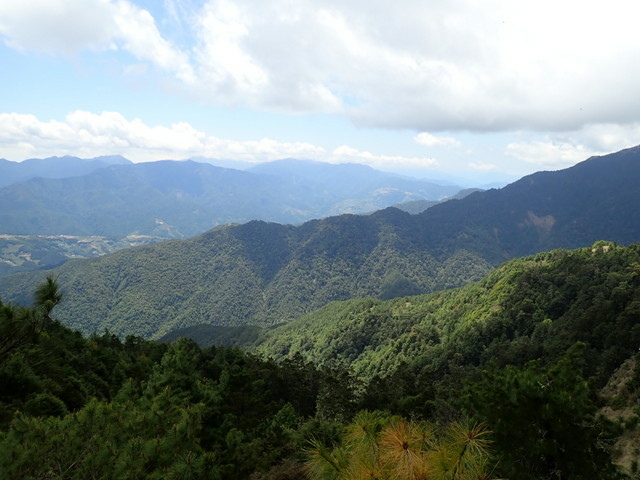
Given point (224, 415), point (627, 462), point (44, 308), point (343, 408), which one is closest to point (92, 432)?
point (44, 308)

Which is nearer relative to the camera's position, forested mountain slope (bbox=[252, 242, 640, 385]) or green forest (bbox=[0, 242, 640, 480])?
green forest (bbox=[0, 242, 640, 480])

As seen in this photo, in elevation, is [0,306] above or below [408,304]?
above

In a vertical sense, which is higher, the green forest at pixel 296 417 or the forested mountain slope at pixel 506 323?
the green forest at pixel 296 417

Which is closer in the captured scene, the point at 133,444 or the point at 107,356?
the point at 133,444

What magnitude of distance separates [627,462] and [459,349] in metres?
70.4

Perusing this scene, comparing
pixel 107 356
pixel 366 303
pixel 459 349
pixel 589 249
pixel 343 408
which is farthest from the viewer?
pixel 366 303

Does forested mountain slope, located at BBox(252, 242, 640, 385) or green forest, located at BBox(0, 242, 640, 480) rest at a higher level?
green forest, located at BBox(0, 242, 640, 480)

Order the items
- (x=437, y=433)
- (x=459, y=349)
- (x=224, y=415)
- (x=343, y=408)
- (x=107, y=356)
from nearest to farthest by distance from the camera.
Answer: (x=437, y=433)
(x=224, y=415)
(x=343, y=408)
(x=107, y=356)
(x=459, y=349)

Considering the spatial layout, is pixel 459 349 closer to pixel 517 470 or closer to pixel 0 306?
pixel 517 470

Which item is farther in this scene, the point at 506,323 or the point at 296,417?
the point at 506,323

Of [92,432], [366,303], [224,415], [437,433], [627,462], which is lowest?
[366,303]

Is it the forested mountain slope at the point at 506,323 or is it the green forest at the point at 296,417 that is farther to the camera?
the forested mountain slope at the point at 506,323

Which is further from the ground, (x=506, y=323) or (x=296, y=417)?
(x=296, y=417)

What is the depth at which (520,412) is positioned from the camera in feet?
33.4
